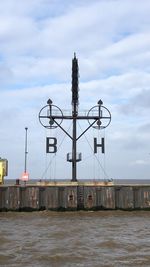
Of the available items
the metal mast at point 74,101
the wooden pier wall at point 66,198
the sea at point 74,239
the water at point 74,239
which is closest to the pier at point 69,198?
the wooden pier wall at point 66,198

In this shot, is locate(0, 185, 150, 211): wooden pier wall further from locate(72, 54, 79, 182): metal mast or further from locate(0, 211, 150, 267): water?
locate(72, 54, 79, 182): metal mast

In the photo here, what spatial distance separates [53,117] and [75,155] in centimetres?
376

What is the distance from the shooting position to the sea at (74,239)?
1559 centimetres

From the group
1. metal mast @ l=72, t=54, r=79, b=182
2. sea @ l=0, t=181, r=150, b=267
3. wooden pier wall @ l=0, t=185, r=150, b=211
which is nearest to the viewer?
sea @ l=0, t=181, r=150, b=267

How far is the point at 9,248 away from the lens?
59.1 feet

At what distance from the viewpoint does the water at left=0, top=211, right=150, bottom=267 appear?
1562cm

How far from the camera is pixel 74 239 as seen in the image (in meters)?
20.2

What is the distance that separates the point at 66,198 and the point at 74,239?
39.4 feet

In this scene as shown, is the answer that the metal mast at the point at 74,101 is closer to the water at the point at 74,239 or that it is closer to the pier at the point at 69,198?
the pier at the point at 69,198

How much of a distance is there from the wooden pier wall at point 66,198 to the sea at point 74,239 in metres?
0.71

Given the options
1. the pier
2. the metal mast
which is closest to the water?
the pier

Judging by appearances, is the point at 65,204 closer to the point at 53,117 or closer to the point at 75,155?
the point at 75,155

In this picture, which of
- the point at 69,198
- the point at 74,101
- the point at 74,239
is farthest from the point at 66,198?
the point at 74,239

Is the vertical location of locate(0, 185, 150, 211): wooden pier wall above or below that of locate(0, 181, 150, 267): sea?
above
